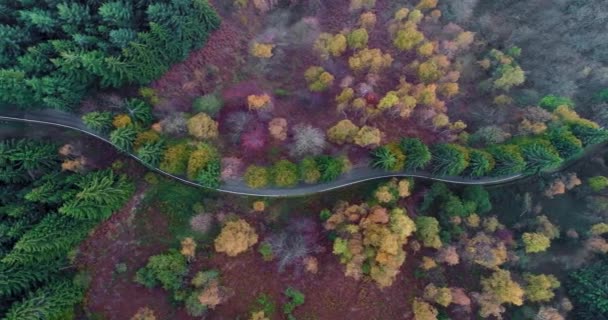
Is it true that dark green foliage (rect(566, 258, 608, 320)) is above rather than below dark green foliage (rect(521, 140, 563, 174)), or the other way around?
below

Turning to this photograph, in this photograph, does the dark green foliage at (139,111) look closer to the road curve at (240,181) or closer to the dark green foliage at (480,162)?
the road curve at (240,181)

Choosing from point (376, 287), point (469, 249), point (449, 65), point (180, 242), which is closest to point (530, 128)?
point (449, 65)

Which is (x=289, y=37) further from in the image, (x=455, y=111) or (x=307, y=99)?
(x=455, y=111)

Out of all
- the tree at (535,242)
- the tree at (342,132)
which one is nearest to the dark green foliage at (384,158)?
the tree at (342,132)

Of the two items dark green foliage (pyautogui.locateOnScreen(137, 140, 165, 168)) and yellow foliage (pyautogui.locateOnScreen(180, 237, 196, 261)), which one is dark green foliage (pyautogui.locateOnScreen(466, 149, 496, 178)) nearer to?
yellow foliage (pyautogui.locateOnScreen(180, 237, 196, 261))

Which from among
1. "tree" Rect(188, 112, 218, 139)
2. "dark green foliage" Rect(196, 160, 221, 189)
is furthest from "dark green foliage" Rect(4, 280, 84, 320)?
"tree" Rect(188, 112, 218, 139)

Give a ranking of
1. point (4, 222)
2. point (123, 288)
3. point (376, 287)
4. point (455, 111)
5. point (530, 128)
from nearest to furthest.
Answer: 1. point (4, 222)
2. point (123, 288)
3. point (376, 287)
4. point (530, 128)
5. point (455, 111)

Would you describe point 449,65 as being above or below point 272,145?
above
